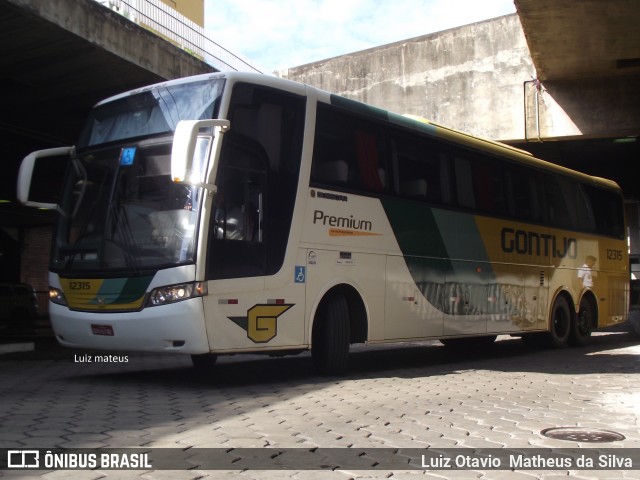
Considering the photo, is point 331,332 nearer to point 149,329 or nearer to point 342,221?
point 342,221

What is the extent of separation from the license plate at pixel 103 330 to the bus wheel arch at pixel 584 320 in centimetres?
1061

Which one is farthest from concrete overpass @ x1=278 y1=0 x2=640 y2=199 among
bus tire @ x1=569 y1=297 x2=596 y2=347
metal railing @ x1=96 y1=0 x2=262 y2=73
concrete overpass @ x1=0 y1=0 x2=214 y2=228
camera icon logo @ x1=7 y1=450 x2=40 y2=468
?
camera icon logo @ x1=7 y1=450 x2=40 y2=468

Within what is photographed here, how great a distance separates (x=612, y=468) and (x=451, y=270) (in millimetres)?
6774

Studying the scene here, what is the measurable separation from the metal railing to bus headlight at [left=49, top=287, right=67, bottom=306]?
20.8 ft

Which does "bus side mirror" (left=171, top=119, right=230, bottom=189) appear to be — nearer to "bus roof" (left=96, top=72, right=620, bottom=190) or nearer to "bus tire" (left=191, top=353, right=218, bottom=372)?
"bus roof" (left=96, top=72, right=620, bottom=190)

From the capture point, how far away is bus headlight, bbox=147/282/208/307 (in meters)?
Result: 7.33

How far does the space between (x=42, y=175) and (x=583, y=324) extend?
51.3 feet

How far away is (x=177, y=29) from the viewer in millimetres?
15461

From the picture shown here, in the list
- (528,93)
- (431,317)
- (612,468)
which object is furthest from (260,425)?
(528,93)

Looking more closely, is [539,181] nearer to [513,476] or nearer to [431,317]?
[431,317]

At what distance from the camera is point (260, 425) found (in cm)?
561

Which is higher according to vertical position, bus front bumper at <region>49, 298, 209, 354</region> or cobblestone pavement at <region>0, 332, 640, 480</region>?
bus front bumper at <region>49, 298, 209, 354</region>

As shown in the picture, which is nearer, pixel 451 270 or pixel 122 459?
pixel 122 459

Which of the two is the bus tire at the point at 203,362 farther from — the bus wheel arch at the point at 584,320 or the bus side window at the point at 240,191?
the bus wheel arch at the point at 584,320
